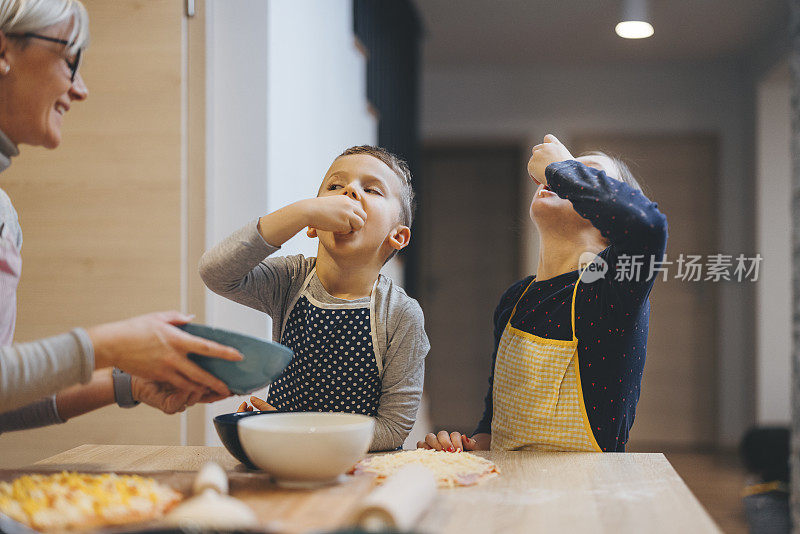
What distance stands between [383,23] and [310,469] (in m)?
2.98

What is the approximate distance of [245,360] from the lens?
0.89m

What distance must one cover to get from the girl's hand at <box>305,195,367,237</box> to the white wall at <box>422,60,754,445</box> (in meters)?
4.23

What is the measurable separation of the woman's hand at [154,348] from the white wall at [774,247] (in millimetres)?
4626

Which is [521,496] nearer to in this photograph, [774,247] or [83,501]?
[83,501]

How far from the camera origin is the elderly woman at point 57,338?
0.81m

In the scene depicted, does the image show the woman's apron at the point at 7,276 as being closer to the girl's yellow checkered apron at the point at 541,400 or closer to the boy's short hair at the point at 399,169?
the boy's short hair at the point at 399,169

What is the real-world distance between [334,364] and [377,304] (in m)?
0.13

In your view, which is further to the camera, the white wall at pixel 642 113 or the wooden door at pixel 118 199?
the white wall at pixel 642 113

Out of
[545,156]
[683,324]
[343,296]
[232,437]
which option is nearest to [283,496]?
[232,437]

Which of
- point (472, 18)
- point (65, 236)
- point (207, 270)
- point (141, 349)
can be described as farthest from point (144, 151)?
point (472, 18)

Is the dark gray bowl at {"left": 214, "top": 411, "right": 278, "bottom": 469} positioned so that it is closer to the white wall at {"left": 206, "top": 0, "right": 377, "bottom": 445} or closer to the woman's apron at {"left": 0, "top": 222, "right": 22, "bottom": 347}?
the woman's apron at {"left": 0, "top": 222, "right": 22, "bottom": 347}

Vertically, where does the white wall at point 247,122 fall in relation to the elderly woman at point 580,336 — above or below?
above

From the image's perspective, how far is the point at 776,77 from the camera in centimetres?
459

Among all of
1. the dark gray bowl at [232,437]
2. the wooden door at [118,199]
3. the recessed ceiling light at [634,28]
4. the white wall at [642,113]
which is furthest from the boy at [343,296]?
the white wall at [642,113]
